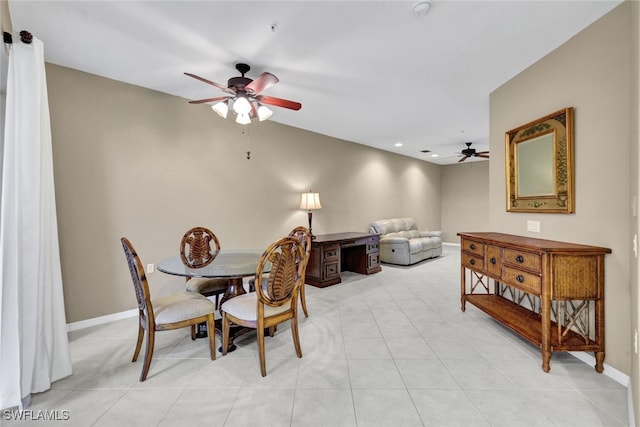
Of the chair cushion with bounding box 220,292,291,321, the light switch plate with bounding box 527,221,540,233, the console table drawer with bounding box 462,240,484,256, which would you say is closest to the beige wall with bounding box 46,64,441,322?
the chair cushion with bounding box 220,292,291,321

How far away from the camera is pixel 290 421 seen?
5.02ft

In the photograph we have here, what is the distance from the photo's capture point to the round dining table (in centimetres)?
204

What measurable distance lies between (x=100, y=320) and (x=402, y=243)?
4901mm

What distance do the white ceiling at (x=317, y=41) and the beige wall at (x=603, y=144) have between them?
0.18 m

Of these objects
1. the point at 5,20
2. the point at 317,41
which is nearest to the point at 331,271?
the point at 317,41

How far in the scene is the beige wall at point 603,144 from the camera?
183 cm

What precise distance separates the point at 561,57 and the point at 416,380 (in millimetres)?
2864

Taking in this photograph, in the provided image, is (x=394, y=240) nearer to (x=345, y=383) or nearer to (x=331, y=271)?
(x=331, y=271)

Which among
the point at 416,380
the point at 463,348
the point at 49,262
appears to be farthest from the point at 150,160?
the point at 463,348

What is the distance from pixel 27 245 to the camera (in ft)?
5.72

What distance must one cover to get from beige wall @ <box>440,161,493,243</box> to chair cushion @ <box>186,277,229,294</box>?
7879mm

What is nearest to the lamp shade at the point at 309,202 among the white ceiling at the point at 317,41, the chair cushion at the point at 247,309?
the white ceiling at the point at 317,41

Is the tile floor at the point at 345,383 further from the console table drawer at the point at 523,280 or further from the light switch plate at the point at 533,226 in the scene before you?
the light switch plate at the point at 533,226

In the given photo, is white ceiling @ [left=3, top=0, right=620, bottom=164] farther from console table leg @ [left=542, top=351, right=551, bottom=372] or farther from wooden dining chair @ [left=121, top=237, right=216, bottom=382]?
console table leg @ [left=542, top=351, right=551, bottom=372]
